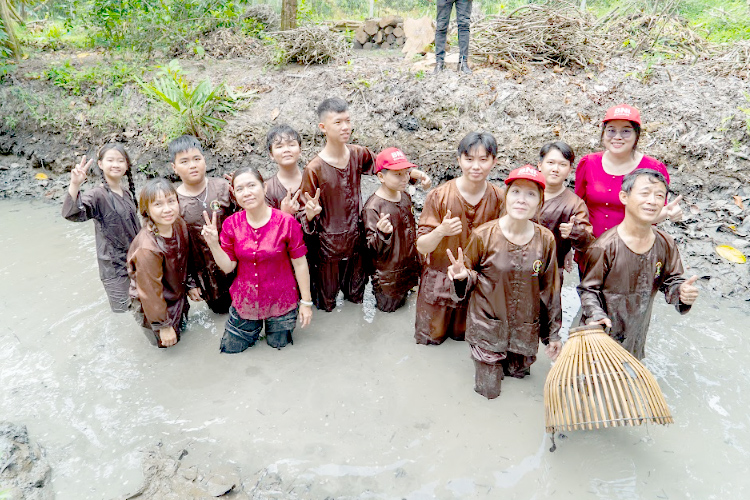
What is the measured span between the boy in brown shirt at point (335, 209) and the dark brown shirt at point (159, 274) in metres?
1.00

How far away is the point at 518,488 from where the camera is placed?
2.65 meters

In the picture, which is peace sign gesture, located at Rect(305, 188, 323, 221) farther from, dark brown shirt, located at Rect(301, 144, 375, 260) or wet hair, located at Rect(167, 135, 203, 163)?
wet hair, located at Rect(167, 135, 203, 163)

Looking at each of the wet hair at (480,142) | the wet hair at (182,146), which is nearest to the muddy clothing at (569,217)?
the wet hair at (480,142)

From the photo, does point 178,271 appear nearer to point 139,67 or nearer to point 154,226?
point 154,226

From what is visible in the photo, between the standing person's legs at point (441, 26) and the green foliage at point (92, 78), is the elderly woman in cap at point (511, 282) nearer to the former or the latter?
the standing person's legs at point (441, 26)

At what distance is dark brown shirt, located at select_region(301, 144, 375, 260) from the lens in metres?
3.84

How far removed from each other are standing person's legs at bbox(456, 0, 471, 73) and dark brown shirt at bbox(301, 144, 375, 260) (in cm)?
343

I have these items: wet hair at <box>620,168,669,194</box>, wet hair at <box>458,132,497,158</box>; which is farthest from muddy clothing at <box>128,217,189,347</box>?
wet hair at <box>620,168,669,194</box>

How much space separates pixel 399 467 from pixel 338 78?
596 cm

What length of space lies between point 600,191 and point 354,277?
7.16ft

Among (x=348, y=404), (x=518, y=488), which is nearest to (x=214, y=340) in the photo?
(x=348, y=404)

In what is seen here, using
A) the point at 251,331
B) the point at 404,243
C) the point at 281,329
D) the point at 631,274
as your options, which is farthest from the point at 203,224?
the point at 631,274

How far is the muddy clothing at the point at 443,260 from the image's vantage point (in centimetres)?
337

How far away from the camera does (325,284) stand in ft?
14.0
